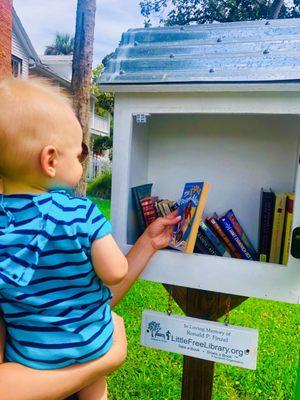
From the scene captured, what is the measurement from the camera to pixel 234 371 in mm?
3033

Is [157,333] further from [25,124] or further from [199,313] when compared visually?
[25,124]

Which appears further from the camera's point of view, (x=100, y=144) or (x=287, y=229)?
(x=100, y=144)

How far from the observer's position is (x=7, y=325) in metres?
1.03

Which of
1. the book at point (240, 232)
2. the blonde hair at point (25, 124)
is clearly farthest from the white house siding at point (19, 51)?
the blonde hair at point (25, 124)

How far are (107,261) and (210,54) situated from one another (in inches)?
30.3

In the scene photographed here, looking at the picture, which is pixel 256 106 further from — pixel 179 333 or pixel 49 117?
pixel 179 333

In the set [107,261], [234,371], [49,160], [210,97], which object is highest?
[210,97]

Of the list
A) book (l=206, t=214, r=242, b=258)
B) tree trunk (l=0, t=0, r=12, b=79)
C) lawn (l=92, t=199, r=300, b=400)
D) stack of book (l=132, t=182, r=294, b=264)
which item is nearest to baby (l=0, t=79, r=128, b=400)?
stack of book (l=132, t=182, r=294, b=264)

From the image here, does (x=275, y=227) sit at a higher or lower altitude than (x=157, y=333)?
higher

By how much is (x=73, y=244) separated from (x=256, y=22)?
1006mm

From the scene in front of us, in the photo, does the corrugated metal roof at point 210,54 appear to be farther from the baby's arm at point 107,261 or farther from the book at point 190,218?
the baby's arm at point 107,261

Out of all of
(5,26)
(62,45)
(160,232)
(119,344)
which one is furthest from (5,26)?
(62,45)

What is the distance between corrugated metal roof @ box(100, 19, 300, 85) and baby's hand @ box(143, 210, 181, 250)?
17.9 inches

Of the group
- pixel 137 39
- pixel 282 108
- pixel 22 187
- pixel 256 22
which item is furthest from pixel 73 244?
pixel 256 22
